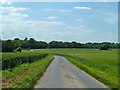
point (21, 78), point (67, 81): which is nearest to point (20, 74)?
point (21, 78)

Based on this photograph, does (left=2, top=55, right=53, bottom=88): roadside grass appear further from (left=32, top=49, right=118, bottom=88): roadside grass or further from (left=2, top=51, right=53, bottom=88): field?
(left=32, top=49, right=118, bottom=88): roadside grass

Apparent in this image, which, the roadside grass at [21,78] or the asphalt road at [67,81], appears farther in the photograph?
the asphalt road at [67,81]

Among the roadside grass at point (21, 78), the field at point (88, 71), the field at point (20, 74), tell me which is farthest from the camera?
the field at point (88, 71)

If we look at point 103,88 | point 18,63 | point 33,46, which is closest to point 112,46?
point 33,46

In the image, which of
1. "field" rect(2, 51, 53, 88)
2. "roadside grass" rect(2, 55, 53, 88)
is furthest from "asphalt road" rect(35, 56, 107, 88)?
"field" rect(2, 51, 53, 88)

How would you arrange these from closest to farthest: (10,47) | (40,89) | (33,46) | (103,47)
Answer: (40,89)
(10,47)
(103,47)
(33,46)

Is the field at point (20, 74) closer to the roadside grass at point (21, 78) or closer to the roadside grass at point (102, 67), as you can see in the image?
the roadside grass at point (21, 78)

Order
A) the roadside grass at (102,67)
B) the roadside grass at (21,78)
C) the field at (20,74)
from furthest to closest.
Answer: the roadside grass at (102,67), the field at (20,74), the roadside grass at (21,78)

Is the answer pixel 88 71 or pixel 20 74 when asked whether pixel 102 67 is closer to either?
pixel 88 71

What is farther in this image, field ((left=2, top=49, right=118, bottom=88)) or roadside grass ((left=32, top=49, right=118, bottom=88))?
roadside grass ((left=32, top=49, right=118, bottom=88))

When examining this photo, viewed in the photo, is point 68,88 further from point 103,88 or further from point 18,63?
point 18,63

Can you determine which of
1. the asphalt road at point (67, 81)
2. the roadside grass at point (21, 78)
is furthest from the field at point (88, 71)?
the asphalt road at point (67, 81)

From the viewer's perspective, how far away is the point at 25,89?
40.3 feet

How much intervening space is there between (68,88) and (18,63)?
21.4 metres
